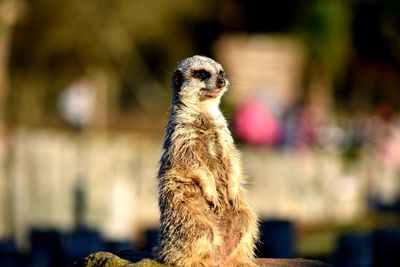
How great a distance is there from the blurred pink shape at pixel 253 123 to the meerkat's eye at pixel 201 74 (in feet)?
39.6

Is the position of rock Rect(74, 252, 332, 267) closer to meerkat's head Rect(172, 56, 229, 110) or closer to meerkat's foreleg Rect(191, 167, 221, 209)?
meerkat's foreleg Rect(191, 167, 221, 209)

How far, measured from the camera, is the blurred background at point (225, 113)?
36.8 feet

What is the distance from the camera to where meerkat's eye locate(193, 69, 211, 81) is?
538cm

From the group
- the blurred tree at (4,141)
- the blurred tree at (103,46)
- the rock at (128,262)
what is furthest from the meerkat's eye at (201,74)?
the blurred tree at (103,46)

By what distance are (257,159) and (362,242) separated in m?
9.36

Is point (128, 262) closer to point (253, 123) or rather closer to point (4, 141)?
point (253, 123)

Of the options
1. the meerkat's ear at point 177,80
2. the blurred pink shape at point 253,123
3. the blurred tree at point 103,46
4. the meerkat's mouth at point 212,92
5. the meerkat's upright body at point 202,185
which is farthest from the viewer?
the blurred tree at point 103,46

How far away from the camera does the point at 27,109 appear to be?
3619 cm

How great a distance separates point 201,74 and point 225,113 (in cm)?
187

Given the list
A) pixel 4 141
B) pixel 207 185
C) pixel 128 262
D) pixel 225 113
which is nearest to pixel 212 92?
pixel 207 185

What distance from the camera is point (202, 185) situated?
5086mm

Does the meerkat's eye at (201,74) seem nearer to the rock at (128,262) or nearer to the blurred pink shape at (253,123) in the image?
the rock at (128,262)

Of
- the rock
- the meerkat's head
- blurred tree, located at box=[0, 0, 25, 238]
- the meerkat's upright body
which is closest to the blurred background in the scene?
blurred tree, located at box=[0, 0, 25, 238]

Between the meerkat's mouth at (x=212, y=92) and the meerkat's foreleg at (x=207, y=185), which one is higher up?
the meerkat's mouth at (x=212, y=92)
